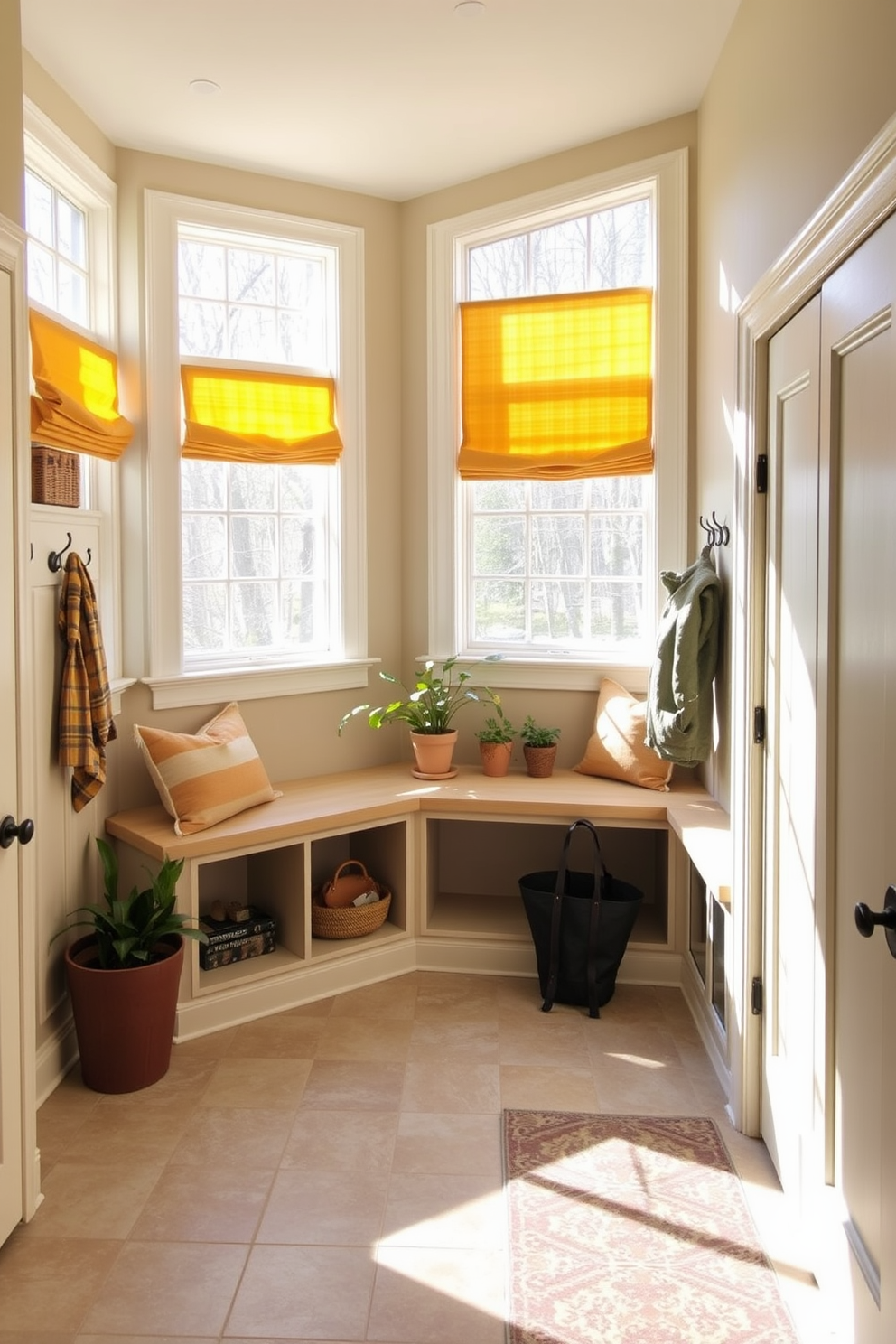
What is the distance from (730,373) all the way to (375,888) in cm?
229

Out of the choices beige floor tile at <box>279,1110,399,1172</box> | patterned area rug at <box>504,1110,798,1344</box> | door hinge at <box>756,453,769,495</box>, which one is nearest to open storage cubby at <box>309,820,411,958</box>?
beige floor tile at <box>279,1110,399,1172</box>

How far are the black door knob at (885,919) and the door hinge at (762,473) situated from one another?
142 centimetres

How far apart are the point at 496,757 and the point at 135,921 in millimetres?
1590

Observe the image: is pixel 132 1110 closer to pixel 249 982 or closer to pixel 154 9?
pixel 249 982

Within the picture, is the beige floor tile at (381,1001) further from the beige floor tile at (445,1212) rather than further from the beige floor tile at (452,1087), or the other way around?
the beige floor tile at (445,1212)

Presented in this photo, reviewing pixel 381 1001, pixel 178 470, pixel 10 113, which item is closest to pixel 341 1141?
pixel 381 1001

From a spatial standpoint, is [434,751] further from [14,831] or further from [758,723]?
[14,831]

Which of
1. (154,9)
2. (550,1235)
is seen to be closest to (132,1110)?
(550,1235)

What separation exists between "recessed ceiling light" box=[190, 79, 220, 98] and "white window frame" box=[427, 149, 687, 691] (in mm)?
1207

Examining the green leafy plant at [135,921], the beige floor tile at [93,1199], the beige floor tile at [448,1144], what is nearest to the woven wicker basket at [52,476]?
the green leafy plant at [135,921]

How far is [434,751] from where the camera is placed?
436 cm

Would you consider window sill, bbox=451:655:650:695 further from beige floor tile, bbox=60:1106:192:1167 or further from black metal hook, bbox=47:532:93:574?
beige floor tile, bbox=60:1106:192:1167

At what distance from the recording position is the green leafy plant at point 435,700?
172 inches

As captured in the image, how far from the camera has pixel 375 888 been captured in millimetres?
4211
